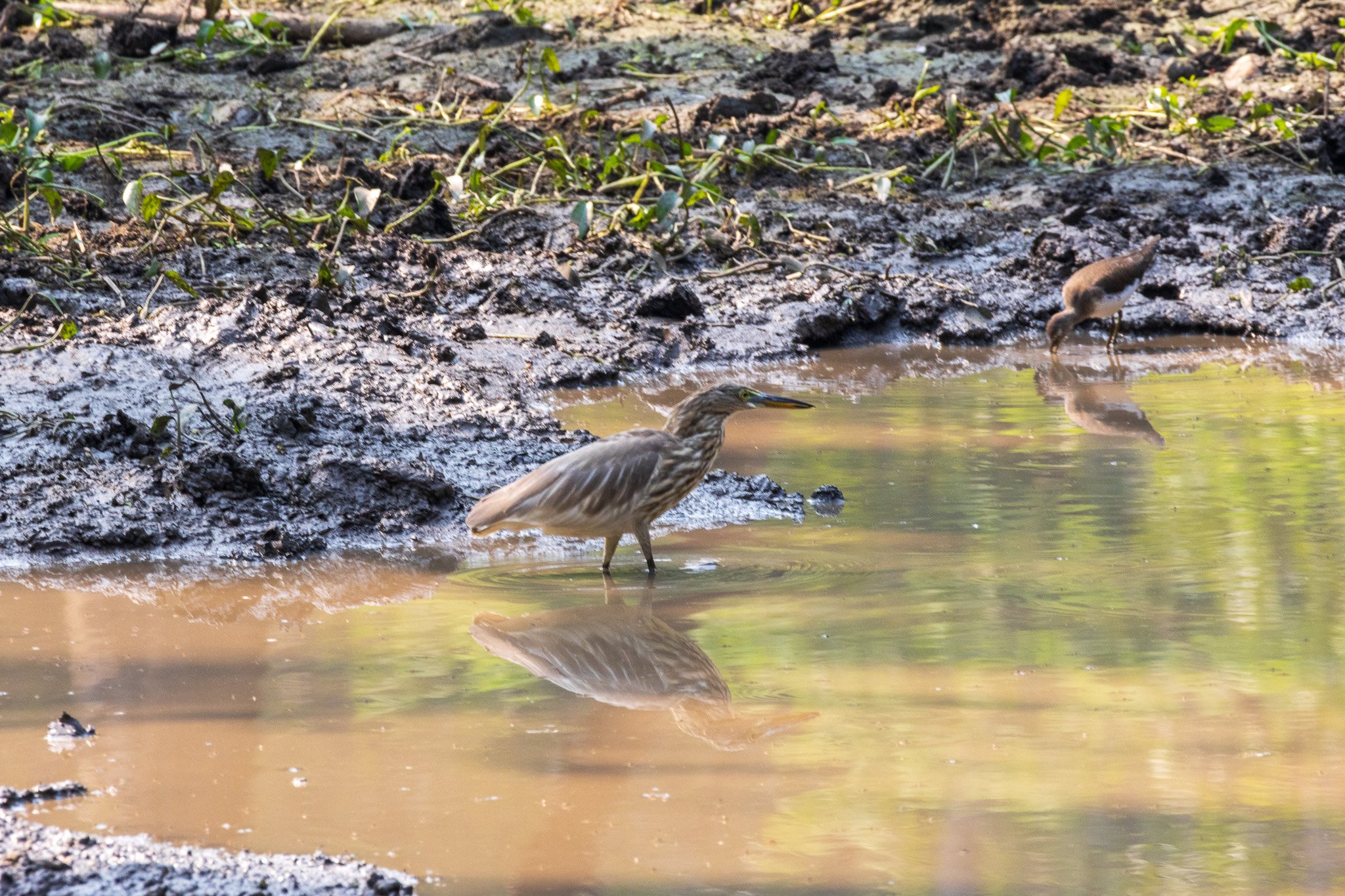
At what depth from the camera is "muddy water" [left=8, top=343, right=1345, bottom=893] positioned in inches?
145

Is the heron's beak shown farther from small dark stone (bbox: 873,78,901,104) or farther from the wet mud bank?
small dark stone (bbox: 873,78,901,104)

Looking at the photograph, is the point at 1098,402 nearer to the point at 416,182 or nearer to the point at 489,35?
the point at 416,182

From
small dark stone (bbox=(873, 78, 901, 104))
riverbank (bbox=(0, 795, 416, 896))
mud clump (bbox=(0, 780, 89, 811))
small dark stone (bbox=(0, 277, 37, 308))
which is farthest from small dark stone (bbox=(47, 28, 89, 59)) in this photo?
riverbank (bbox=(0, 795, 416, 896))

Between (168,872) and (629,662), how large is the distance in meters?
1.86

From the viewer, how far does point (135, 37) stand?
1397 cm

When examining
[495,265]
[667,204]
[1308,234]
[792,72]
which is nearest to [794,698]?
[667,204]

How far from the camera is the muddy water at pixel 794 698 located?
12.1 ft

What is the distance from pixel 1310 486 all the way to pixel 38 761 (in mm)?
5235

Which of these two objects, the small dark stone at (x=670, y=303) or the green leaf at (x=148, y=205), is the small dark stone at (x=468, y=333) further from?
the green leaf at (x=148, y=205)

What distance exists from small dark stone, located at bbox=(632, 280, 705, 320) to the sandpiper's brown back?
2.39m

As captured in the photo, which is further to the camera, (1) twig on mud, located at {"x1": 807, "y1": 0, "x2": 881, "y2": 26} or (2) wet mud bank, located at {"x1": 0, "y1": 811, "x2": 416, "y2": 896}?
(1) twig on mud, located at {"x1": 807, "y1": 0, "x2": 881, "y2": 26}

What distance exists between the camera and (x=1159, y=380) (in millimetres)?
9484

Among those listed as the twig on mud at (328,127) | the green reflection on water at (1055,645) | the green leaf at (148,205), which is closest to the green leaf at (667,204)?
the green reflection on water at (1055,645)

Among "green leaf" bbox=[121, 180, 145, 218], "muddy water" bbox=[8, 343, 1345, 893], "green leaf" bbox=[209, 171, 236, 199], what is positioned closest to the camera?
"muddy water" bbox=[8, 343, 1345, 893]
